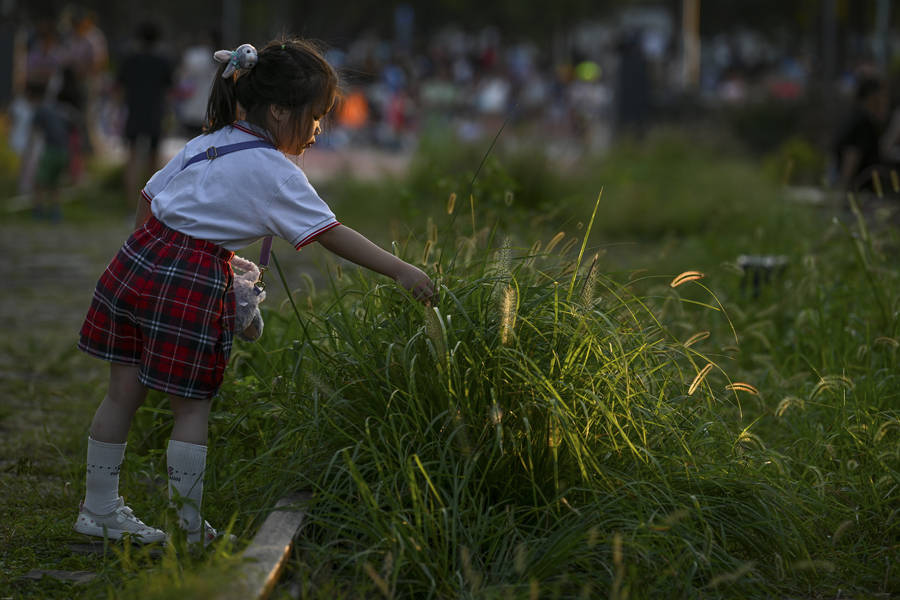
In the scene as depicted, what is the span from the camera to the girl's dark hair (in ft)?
10.4

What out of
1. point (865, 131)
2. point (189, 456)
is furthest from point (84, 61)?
point (189, 456)

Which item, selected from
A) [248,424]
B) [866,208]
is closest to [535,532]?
[248,424]

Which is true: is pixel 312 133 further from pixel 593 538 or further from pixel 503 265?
pixel 593 538

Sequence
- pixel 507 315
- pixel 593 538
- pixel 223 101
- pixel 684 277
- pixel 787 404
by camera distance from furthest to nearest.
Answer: pixel 787 404 → pixel 684 277 → pixel 223 101 → pixel 507 315 → pixel 593 538

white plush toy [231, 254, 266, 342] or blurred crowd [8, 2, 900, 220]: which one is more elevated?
white plush toy [231, 254, 266, 342]

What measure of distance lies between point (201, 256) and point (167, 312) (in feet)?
0.56

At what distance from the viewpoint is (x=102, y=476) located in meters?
3.22

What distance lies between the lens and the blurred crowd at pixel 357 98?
1144cm

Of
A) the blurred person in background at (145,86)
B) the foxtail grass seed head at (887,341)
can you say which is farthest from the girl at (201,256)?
the blurred person in background at (145,86)

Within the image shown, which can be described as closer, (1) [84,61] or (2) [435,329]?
(2) [435,329]

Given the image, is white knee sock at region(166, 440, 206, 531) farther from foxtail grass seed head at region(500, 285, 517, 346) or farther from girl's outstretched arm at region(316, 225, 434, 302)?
foxtail grass seed head at region(500, 285, 517, 346)

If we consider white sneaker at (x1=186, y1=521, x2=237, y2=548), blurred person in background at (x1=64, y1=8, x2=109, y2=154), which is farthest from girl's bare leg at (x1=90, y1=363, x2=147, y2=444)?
blurred person in background at (x1=64, y1=8, x2=109, y2=154)

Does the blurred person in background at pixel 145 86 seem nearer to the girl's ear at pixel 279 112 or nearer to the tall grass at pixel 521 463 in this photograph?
the tall grass at pixel 521 463

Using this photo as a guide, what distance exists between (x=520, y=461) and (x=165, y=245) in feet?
3.50
